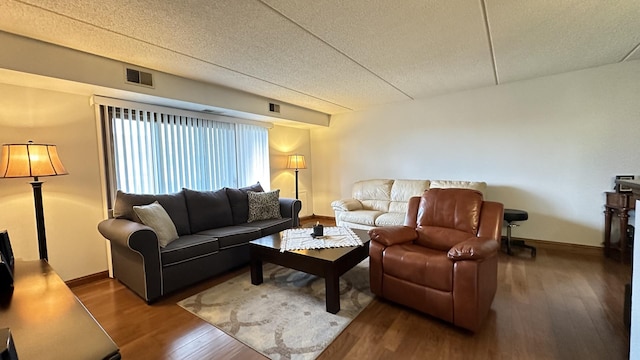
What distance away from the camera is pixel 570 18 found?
2.06 m

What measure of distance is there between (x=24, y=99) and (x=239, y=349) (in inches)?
121

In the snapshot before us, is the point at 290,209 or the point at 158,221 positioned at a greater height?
the point at 158,221

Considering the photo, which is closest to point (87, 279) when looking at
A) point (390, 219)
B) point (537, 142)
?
point (390, 219)

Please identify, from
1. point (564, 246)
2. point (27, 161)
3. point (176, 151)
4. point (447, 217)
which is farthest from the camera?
point (176, 151)

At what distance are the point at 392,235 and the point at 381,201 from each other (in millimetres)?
2300

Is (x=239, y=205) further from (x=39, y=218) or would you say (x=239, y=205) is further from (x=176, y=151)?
(x=39, y=218)

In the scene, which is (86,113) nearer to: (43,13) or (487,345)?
(43,13)

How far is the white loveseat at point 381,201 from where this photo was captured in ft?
12.9

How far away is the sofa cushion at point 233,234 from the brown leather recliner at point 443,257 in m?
1.56

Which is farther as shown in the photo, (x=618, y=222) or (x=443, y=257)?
(x=618, y=222)

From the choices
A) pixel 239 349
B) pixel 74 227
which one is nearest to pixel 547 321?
pixel 239 349

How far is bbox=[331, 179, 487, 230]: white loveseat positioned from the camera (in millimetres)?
3924

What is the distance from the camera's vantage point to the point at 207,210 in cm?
339

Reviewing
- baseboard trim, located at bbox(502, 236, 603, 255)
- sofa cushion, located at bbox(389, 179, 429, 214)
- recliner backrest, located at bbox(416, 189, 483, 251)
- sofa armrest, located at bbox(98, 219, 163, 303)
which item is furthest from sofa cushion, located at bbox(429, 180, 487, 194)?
sofa armrest, located at bbox(98, 219, 163, 303)
